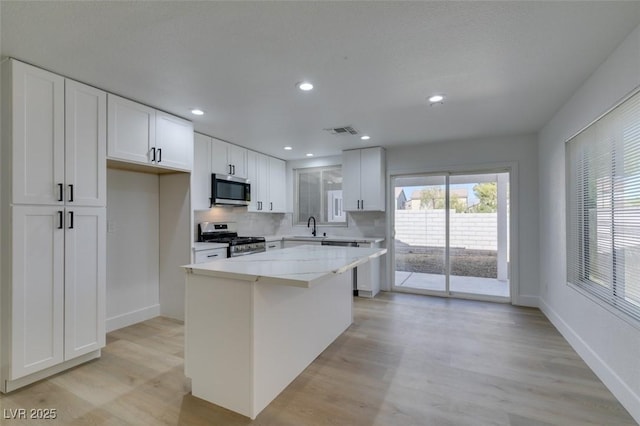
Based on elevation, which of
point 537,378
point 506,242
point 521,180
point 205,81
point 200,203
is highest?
point 205,81

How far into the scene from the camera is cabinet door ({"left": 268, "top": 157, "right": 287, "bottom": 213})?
5465 millimetres

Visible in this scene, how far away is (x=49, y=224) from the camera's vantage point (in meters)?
2.31

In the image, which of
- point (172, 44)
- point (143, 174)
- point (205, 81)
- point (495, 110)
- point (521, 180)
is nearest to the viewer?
point (172, 44)

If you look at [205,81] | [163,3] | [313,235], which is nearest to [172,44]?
[163,3]

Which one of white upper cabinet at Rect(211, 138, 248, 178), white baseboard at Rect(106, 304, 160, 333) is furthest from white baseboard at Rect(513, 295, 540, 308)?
white baseboard at Rect(106, 304, 160, 333)

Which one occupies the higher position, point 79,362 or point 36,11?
point 36,11

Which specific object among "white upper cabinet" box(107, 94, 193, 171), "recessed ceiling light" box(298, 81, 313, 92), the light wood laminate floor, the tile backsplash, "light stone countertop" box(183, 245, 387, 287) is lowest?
the light wood laminate floor

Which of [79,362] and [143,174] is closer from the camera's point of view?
[79,362]

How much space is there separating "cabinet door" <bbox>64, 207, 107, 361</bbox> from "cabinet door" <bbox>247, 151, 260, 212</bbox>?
2.43 meters

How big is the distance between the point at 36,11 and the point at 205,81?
1042mm

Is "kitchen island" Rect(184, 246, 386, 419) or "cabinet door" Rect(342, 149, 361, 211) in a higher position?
"cabinet door" Rect(342, 149, 361, 211)

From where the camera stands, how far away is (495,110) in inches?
127

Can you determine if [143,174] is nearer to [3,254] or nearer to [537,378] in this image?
[3,254]

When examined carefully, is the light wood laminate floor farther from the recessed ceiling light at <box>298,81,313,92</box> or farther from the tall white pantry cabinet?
the recessed ceiling light at <box>298,81,313,92</box>
